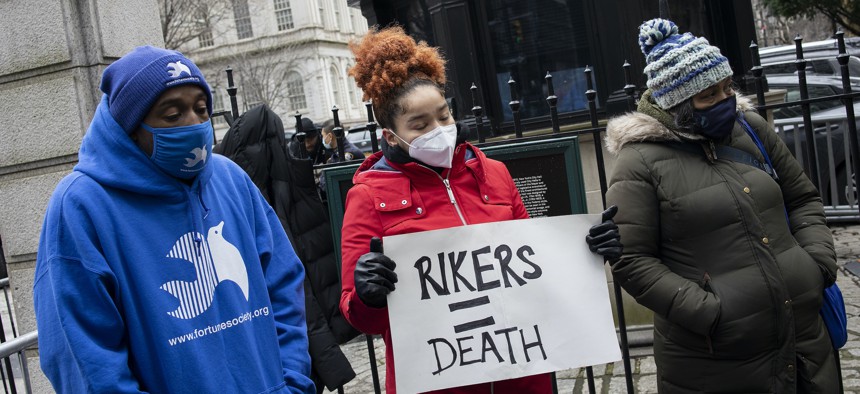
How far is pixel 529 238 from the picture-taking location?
278cm

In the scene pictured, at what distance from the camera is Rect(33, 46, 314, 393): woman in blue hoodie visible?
2082mm

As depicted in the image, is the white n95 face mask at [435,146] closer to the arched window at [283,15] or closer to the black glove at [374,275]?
the black glove at [374,275]

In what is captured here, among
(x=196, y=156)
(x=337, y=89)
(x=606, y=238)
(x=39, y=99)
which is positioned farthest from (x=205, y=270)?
(x=337, y=89)

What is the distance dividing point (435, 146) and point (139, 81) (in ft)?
3.17

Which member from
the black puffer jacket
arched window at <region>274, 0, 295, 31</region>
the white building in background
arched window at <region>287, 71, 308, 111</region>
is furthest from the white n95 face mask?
arched window at <region>274, 0, 295, 31</region>

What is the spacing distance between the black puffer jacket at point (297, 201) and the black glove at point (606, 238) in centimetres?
205

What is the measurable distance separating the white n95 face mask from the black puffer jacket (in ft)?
6.14

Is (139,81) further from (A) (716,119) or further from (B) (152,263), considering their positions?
(A) (716,119)

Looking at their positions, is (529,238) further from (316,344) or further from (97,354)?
(316,344)

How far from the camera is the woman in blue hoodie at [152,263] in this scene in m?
2.08

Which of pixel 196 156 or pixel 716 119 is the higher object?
pixel 196 156

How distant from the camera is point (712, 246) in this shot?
9.80ft

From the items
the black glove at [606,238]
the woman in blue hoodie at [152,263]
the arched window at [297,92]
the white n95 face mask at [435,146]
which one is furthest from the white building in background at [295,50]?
the woman in blue hoodie at [152,263]

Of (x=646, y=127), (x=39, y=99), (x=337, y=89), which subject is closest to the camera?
(x=646, y=127)
